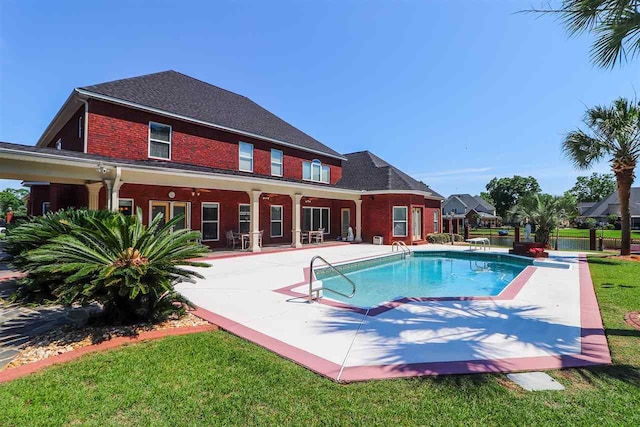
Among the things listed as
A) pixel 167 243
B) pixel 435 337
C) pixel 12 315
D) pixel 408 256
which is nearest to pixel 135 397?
pixel 167 243

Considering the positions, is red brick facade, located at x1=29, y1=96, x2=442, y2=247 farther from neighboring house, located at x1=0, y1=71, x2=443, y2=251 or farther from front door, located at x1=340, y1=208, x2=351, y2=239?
front door, located at x1=340, y1=208, x2=351, y2=239

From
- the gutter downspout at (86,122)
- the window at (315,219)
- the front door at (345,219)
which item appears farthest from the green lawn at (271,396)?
the front door at (345,219)

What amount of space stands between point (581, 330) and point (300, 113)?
2304 centimetres

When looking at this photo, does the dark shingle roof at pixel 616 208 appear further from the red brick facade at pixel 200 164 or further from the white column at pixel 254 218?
the white column at pixel 254 218

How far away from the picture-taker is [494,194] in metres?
70.4

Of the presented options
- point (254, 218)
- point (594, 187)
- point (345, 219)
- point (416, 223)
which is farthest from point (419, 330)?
point (594, 187)

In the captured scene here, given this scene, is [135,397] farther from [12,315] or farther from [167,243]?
[12,315]

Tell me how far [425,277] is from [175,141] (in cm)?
1283

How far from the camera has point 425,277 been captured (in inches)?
465

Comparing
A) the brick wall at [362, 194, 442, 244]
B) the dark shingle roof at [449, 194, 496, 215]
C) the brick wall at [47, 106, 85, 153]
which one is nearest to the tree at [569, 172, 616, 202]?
the dark shingle roof at [449, 194, 496, 215]

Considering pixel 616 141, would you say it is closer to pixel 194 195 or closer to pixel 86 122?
pixel 194 195

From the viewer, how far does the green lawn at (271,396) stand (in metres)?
2.72

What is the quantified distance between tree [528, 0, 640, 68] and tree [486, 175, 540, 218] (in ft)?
228

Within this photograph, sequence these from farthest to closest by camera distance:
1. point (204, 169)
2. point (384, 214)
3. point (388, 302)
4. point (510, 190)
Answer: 1. point (510, 190)
2. point (384, 214)
3. point (204, 169)
4. point (388, 302)
